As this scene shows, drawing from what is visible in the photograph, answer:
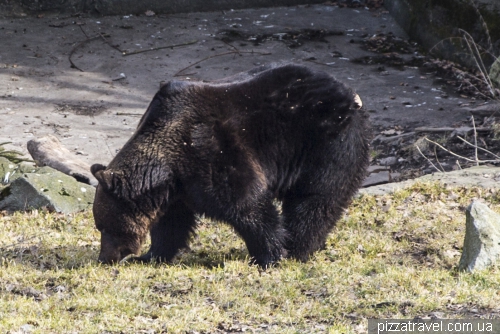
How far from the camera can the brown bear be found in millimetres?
6031

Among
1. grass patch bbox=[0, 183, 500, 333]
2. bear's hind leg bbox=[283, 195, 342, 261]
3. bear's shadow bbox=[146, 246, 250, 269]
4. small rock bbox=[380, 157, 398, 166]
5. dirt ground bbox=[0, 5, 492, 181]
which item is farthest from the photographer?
dirt ground bbox=[0, 5, 492, 181]

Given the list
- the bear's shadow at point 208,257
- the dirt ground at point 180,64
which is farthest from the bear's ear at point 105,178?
the dirt ground at point 180,64

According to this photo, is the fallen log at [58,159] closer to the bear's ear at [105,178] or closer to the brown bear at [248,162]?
the brown bear at [248,162]

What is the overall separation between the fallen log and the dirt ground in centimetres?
52

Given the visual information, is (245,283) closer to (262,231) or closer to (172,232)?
(262,231)

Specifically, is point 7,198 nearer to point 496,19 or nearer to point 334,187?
point 334,187

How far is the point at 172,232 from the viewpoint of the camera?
6.65 metres

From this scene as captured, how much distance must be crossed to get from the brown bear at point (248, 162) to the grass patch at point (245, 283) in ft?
1.14

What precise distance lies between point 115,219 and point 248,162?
3.74 ft

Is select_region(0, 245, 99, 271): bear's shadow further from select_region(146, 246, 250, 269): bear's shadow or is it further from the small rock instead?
the small rock

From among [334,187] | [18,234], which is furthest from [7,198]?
[334,187]

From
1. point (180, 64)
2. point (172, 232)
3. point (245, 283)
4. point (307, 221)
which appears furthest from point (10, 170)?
point (180, 64)

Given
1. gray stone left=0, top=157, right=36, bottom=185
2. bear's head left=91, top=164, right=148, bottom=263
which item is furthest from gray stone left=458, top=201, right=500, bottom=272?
gray stone left=0, top=157, right=36, bottom=185

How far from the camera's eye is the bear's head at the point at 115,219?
605 cm
